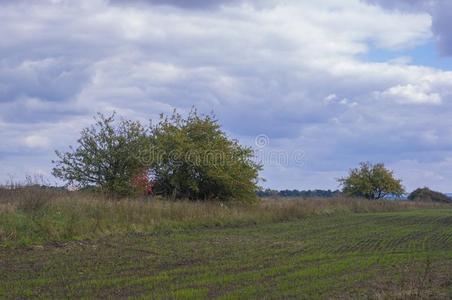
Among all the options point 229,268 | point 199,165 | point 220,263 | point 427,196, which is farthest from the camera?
point 427,196

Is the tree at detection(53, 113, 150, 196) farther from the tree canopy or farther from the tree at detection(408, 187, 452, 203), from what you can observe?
the tree at detection(408, 187, 452, 203)

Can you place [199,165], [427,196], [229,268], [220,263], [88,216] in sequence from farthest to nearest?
[427,196] → [199,165] → [88,216] → [220,263] → [229,268]

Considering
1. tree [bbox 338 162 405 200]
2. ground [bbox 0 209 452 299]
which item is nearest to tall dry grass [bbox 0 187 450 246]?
ground [bbox 0 209 452 299]

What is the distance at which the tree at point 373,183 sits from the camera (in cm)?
8775

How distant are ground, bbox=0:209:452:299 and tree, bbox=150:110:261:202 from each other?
17.7 metres

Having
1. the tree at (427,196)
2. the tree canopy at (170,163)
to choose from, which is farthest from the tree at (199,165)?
the tree at (427,196)

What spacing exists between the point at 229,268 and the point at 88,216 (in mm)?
12004

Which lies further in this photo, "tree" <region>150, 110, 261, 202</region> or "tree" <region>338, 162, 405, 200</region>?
"tree" <region>338, 162, 405, 200</region>

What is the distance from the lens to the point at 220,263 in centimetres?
1802

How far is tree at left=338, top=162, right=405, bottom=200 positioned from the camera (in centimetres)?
8775

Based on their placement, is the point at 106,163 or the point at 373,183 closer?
the point at 106,163

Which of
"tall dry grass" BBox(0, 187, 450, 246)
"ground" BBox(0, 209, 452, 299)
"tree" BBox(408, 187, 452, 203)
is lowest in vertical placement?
"ground" BBox(0, 209, 452, 299)

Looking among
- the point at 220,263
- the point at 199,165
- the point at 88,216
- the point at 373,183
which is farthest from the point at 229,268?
the point at 373,183

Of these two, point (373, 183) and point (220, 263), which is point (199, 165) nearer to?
point (220, 263)
